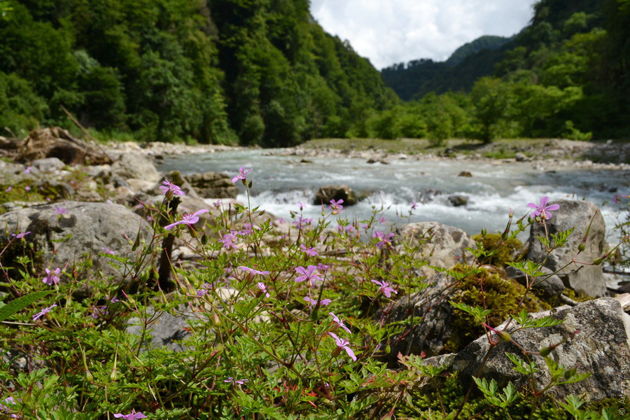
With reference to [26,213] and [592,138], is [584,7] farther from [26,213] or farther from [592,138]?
[26,213]

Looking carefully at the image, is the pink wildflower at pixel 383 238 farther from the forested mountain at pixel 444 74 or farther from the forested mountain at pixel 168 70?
the forested mountain at pixel 444 74

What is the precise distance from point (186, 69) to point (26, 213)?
3996 centimetres

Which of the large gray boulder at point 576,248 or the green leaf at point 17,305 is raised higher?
the green leaf at point 17,305

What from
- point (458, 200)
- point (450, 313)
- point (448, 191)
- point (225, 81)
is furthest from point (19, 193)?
point (225, 81)

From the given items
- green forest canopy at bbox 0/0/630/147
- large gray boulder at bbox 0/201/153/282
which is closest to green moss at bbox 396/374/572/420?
large gray boulder at bbox 0/201/153/282

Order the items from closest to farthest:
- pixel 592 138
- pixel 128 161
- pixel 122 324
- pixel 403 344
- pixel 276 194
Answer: pixel 122 324, pixel 403 344, pixel 128 161, pixel 276 194, pixel 592 138

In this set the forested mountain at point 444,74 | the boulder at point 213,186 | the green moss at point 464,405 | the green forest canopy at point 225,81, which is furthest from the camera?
the forested mountain at point 444,74

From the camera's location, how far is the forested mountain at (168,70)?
2325cm

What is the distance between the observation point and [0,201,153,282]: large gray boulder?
2.25 meters

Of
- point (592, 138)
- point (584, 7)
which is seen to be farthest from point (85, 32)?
point (584, 7)

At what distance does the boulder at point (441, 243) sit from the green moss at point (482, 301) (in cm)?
97

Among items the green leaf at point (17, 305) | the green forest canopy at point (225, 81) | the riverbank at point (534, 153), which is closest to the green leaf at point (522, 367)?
the green leaf at point (17, 305)

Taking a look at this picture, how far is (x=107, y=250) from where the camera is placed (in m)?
2.27

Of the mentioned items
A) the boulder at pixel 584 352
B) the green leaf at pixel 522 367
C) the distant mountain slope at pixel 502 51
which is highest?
the distant mountain slope at pixel 502 51
